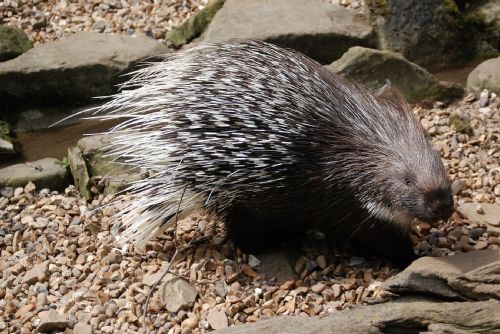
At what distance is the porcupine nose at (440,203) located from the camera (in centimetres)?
302

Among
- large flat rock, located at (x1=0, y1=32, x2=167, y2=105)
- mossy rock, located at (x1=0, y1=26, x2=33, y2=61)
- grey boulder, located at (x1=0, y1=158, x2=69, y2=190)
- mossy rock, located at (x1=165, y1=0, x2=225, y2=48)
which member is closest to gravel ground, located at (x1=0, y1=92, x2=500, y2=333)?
grey boulder, located at (x1=0, y1=158, x2=69, y2=190)

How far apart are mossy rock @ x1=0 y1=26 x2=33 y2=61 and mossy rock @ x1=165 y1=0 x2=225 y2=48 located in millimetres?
1028

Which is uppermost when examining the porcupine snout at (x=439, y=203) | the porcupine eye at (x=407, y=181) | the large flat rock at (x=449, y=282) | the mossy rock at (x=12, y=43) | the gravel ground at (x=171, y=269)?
the mossy rock at (x=12, y=43)

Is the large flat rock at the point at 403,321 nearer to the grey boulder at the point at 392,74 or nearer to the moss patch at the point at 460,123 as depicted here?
the moss patch at the point at 460,123

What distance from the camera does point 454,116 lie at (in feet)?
13.9

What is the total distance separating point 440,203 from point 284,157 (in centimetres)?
65

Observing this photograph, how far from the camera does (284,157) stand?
3.09 meters

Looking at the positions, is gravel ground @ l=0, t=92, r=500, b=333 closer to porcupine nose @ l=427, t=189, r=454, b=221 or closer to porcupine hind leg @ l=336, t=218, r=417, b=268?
porcupine hind leg @ l=336, t=218, r=417, b=268

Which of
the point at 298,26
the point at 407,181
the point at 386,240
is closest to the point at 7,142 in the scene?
the point at 298,26

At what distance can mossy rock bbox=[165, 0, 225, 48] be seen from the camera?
5.55 metres

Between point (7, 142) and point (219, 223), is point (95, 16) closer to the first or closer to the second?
point (7, 142)

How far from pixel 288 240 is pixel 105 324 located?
2.97ft

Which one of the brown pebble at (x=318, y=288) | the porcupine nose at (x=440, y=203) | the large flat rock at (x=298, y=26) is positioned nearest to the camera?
the porcupine nose at (x=440, y=203)

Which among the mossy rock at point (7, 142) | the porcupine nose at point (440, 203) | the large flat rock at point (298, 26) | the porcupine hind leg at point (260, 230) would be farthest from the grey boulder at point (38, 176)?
the porcupine nose at point (440, 203)
